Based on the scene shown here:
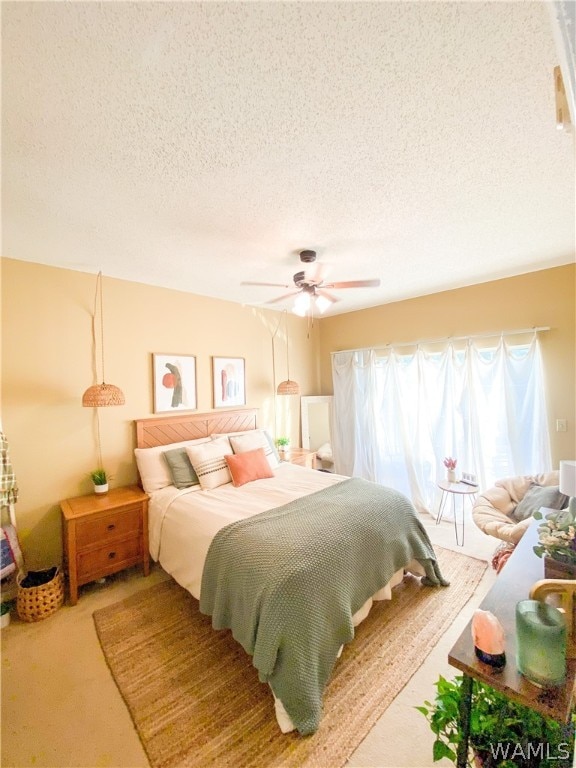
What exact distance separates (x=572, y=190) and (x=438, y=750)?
2610 millimetres

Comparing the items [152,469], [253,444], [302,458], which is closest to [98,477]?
[152,469]

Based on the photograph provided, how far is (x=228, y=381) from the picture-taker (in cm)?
378

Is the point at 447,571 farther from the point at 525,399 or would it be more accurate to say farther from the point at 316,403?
the point at 316,403

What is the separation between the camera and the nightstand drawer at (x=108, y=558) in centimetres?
230

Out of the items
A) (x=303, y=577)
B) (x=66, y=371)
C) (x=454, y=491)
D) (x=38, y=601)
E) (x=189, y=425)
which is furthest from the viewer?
(x=189, y=425)

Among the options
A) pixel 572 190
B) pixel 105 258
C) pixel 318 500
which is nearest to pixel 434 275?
pixel 572 190

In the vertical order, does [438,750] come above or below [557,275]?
below

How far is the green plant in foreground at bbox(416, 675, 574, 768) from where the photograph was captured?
35.9 inches

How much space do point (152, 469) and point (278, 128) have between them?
2.69m

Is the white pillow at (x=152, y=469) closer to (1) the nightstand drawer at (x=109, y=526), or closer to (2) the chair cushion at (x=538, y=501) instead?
(1) the nightstand drawer at (x=109, y=526)

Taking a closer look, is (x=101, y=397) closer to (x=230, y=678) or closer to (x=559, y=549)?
(x=230, y=678)

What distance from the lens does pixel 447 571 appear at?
2553mm

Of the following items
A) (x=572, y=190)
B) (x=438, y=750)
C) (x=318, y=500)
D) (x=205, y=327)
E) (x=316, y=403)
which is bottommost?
(x=438, y=750)

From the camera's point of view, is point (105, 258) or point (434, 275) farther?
point (434, 275)
